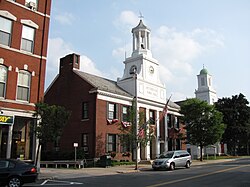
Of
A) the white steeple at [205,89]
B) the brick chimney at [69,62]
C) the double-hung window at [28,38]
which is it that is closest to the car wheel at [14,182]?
the double-hung window at [28,38]

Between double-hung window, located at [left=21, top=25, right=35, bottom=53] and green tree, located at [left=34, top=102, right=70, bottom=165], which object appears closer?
green tree, located at [left=34, top=102, right=70, bottom=165]

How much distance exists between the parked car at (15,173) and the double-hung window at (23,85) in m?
8.70

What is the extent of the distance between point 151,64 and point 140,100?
7.13 metres

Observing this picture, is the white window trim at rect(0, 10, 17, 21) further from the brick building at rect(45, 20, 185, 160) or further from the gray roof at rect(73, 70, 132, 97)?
the gray roof at rect(73, 70, 132, 97)

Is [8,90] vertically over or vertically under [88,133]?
over

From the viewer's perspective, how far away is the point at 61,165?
3081 centimetres

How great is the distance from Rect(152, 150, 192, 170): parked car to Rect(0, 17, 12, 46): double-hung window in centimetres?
1555

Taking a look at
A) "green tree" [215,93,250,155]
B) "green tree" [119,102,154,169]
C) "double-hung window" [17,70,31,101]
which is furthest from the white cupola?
"green tree" [215,93,250,155]

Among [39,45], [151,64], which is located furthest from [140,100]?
[39,45]

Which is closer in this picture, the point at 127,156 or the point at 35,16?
the point at 35,16

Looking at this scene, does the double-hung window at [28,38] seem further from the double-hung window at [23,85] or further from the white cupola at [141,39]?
the white cupola at [141,39]

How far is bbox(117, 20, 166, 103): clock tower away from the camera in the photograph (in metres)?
40.2

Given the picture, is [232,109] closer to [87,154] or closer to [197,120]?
[197,120]

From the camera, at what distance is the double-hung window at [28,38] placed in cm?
2289
